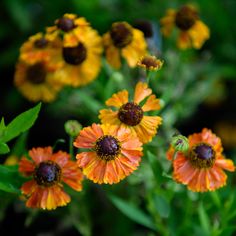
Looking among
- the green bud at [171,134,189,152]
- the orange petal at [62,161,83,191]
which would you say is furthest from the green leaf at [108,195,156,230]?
the green bud at [171,134,189,152]

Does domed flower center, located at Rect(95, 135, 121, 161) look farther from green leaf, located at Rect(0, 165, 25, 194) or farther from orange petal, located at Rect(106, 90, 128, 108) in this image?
green leaf, located at Rect(0, 165, 25, 194)

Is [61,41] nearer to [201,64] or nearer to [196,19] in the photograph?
[196,19]

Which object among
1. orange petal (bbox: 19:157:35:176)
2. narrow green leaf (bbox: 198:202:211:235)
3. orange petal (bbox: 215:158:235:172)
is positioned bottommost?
narrow green leaf (bbox: 198:202:211:235)

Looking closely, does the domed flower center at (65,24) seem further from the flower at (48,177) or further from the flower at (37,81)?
the flower at (48,177)

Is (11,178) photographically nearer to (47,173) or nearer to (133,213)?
(47,173)

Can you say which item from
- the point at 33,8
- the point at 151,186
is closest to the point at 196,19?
the point at 151,186
